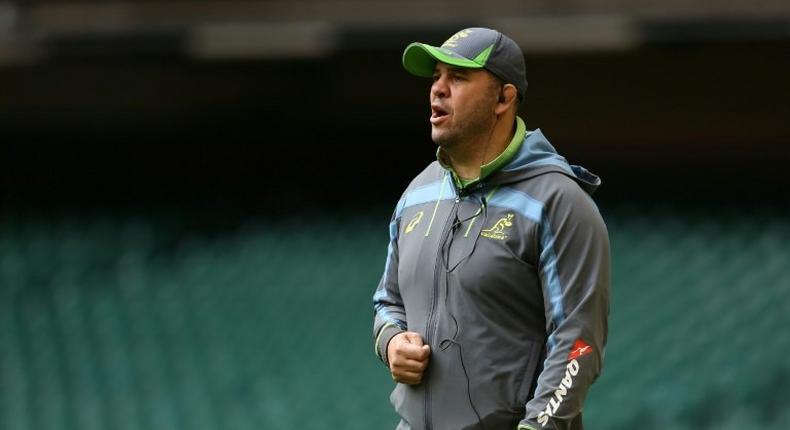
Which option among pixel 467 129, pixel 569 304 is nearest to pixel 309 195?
pixel 467 129

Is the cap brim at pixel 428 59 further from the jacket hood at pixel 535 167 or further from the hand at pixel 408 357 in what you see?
the hand at pixel 408 357

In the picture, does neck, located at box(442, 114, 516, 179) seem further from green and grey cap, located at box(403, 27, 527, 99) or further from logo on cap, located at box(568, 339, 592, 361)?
logo on cap, located at box(568, 339, 592, 361)

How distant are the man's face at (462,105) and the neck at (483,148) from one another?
0.5 inches

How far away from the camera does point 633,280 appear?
719cm

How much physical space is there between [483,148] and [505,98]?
11 centimetres

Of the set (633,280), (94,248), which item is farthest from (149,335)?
(633,280)

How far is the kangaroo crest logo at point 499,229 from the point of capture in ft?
8.07

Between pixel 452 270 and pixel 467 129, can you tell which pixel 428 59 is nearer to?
pixel 467 129

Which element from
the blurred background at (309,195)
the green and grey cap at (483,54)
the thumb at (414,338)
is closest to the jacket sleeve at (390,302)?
the thumb at (414,338)

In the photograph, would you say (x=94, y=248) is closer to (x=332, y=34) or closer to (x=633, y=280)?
(x=332, y=34)

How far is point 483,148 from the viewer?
256cm

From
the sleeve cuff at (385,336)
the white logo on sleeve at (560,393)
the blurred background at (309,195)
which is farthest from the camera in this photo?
the blurred background at (309,195)

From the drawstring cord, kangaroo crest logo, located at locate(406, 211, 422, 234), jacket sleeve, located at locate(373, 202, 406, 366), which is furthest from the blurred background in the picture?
the drawstring cord

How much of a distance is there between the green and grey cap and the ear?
1 centimetres
